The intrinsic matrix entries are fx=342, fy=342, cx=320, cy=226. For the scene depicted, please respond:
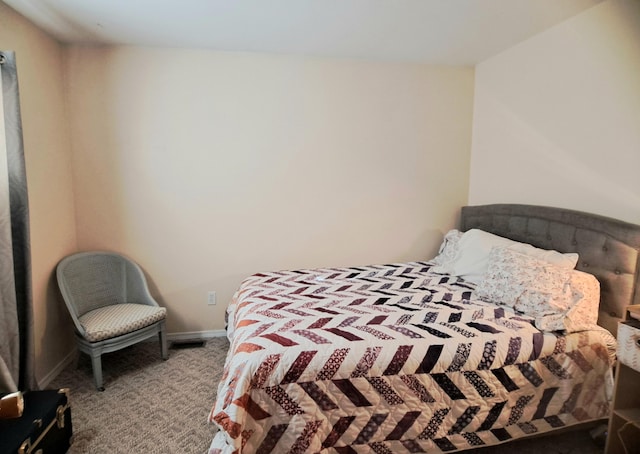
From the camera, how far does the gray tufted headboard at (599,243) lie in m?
1.91

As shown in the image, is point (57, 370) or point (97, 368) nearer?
point (97, 368)

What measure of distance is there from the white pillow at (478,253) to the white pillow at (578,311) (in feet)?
0.77

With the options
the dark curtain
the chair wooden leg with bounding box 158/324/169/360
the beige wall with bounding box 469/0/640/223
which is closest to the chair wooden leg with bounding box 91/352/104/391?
the dark curtain

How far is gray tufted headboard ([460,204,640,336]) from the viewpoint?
1910 mm

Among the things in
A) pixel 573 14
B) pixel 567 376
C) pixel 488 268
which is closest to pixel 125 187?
pixel 488 268

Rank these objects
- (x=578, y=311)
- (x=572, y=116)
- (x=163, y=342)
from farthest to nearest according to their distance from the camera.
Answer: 1. (x=163, y=342)
2. (x=572, y=116)
3. (x=578, y=311)

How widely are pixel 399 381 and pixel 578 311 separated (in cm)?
111

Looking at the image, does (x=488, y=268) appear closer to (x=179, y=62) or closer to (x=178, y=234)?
(x=178, y=234)

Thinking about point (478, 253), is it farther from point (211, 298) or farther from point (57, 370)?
point (57, 370)

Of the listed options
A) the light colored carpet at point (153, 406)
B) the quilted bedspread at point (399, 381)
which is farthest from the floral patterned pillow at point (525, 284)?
the light colored carpet at point (153, 406)

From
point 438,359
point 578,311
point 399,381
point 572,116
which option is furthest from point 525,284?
point 572,116

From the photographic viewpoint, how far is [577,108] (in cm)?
227

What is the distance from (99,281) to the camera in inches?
107

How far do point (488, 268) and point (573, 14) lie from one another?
5.74 ft
